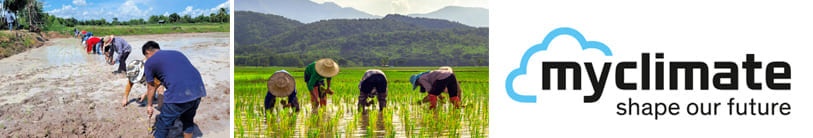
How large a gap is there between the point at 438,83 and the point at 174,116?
278 centimetres

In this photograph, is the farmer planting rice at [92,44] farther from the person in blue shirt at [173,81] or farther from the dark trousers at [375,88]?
the dark trousers at [375,88]

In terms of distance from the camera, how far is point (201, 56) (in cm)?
805

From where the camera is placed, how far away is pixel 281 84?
25.0 feet

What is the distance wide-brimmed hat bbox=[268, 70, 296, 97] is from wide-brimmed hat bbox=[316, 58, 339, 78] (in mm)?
312

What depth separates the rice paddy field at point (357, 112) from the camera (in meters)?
7.46

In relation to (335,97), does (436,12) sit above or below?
above

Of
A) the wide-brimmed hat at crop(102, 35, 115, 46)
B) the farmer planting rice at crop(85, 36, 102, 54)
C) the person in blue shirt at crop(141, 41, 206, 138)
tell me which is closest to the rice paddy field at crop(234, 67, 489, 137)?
the person in blue shirt at crop(141, 41, 206, 138)

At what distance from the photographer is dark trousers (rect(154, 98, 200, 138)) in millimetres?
6574

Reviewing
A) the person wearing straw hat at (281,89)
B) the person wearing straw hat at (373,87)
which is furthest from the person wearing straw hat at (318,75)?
the person wearing straw hat at (373,87)
